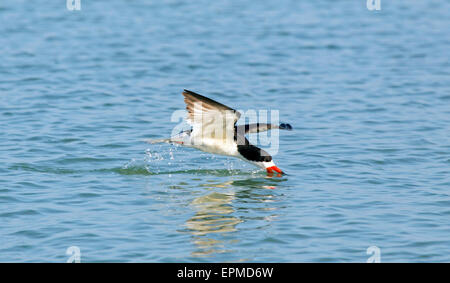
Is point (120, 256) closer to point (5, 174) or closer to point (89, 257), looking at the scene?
point (89, 257)

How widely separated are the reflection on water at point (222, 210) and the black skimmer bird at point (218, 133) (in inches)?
13.6

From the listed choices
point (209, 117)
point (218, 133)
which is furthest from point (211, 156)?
point (209, 117)

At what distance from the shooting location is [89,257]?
24.3ft

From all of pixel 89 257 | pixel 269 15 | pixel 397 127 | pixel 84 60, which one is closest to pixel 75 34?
pixel 84 60

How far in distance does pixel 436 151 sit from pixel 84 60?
887cm

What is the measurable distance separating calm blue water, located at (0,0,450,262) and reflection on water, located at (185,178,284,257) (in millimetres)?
26

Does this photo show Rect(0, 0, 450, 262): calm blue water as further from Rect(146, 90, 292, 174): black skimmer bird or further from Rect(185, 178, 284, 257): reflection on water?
Rect(146, 90, 292, 174): black skimmer bird

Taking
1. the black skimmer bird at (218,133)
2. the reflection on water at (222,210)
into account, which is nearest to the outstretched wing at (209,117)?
the black skimmer bird at (218,133)

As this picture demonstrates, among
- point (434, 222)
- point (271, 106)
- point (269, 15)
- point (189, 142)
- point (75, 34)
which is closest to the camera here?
point (434, 222)

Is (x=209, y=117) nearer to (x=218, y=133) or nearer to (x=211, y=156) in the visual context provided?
(x=218, y=133)

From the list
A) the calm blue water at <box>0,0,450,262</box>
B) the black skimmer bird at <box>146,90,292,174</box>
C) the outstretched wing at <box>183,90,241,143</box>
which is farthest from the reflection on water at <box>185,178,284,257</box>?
the outstretched wing at <box>183,90,241,143</box>

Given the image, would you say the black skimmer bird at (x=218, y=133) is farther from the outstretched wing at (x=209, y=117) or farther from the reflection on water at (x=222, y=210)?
the reflection on water at (x=222, y=210)

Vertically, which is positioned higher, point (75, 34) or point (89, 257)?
point (75, 34)

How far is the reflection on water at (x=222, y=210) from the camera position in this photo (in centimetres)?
783
